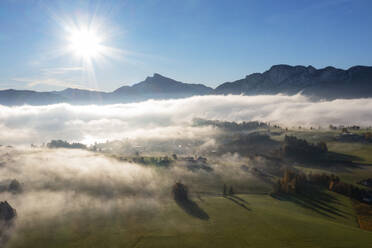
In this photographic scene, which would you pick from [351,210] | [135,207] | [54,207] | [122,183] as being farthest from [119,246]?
[351,210]

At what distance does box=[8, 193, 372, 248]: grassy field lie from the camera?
96.8m

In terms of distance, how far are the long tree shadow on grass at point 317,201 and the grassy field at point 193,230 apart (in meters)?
8.42

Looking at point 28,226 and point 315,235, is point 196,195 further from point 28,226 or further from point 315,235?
point 28,226

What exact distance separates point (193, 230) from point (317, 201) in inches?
4483

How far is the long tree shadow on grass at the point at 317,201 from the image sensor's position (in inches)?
6096

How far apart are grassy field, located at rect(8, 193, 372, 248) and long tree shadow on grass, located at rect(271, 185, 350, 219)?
332 inches

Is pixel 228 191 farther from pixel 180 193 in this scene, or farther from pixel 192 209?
pixel 192 209

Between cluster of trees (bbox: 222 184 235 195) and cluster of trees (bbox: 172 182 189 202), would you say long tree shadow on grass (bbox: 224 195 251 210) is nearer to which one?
cluster of trees (bbox: 222 184 235 195)

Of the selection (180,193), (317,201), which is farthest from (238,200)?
(317,201)

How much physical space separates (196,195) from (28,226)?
105 meters

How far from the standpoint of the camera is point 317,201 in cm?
17550

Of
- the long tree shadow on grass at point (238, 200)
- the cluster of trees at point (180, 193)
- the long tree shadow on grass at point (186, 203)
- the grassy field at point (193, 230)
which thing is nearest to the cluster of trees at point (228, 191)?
the long tree shadow on grass at point (238, 200)

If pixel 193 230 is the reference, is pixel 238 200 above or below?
below

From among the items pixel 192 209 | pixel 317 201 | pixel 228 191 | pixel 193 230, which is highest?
pixel 193 230
